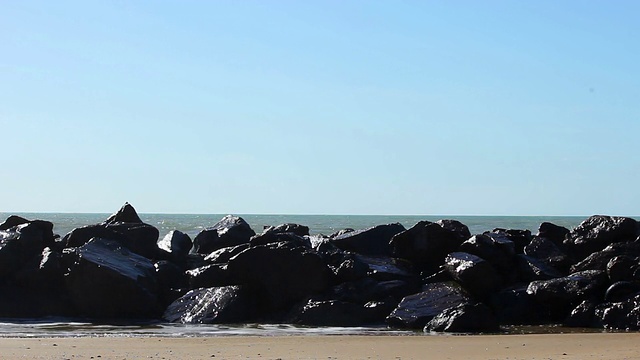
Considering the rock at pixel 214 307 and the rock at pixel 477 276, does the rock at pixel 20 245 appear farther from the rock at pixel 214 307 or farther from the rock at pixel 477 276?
the rock at pixel 477 276

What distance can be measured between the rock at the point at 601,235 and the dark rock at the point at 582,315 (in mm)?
5203

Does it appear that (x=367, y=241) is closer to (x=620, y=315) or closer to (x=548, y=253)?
(x=548, y=253)

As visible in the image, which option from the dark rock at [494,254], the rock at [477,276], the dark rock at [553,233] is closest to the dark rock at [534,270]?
the dark rock at [494,254]

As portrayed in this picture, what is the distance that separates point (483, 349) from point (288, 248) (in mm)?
7104

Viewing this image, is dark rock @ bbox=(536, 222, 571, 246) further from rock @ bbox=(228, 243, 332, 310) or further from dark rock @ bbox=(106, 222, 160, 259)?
dark rock @ bbox=(106, 222, 160, 259)

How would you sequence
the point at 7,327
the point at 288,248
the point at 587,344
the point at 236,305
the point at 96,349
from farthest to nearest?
1. the point at 288,248
2. the point at 236,305
3. the point at 7,327
4. the point at 587,344
5. the point at 96,349

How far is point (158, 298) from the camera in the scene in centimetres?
1955

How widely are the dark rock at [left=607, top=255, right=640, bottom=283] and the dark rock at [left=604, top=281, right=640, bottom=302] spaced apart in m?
0.57

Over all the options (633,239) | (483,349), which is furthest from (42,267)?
(633,239)

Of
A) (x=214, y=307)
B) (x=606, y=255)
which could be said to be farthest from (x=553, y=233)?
(x=214, y=307)

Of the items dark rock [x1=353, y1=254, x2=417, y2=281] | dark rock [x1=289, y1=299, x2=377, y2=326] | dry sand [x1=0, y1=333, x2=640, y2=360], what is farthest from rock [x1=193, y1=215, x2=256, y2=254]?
dry sand [x1=0, y1=333, x2=640, y2=360]

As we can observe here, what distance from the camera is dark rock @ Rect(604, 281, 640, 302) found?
1767 centimetres

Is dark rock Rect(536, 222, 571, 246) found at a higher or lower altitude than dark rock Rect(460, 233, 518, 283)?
higher

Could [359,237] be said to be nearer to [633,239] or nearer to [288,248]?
[288,248]
